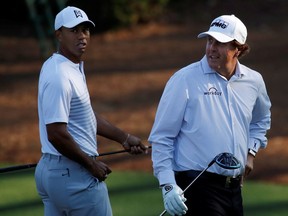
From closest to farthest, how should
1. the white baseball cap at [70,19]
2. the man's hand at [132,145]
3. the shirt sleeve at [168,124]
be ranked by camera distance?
the shirt sleeve at [168,124], the white baseball cap at [70,19], the man's hand at [132,145]

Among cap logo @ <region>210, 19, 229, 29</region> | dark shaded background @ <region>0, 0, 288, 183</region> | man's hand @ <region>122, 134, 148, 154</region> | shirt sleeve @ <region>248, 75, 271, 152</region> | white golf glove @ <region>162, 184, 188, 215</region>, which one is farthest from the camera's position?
dark shaded background @ <region>0, 0, 288, 183</region>

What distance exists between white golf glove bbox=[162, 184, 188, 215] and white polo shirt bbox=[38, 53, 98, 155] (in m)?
0.71

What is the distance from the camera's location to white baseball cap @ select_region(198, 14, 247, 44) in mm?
5453

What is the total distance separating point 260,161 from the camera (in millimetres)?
11375

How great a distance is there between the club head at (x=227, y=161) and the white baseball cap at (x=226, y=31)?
28.0 inches

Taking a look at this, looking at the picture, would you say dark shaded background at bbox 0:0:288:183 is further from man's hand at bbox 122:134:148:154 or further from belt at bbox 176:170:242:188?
belt at bbox 176:170:242:188

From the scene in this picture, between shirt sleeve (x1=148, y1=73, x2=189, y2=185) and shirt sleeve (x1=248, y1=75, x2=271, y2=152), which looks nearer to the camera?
shirt sleeve (x1=148, y1=73, x2=189, y2=185)

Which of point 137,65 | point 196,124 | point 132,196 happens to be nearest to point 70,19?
point 196,124

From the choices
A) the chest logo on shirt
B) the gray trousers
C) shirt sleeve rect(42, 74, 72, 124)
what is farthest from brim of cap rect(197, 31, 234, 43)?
the gray trousers

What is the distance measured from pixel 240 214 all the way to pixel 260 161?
580 cm

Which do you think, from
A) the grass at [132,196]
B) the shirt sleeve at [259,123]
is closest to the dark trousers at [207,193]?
the shirt sleeve at [259,123]

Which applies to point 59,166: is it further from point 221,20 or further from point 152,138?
point 221,20

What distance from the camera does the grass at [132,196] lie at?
29.1ft

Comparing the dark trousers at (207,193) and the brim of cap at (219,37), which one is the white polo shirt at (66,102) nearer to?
the dark trousers at (207,193)
